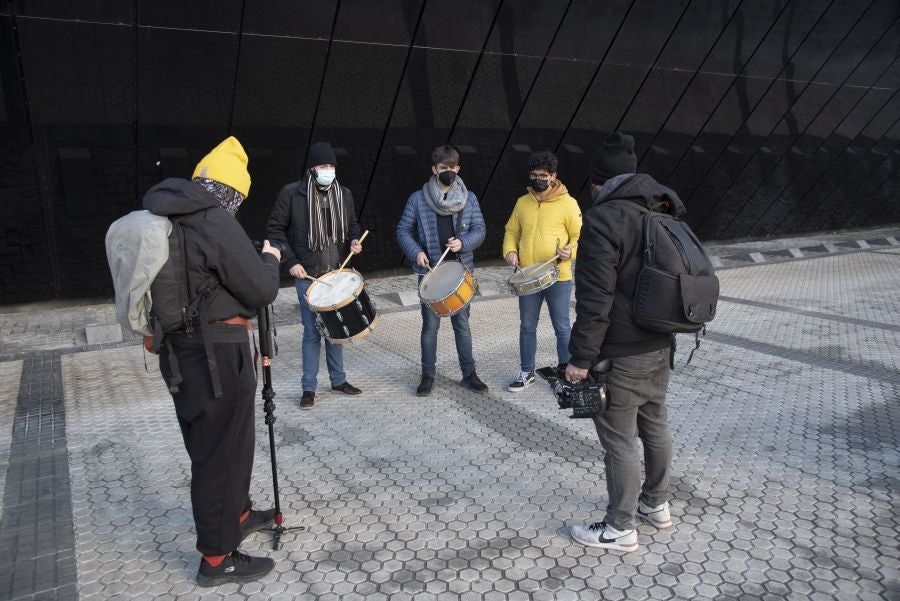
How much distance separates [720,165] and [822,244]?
2.83 m

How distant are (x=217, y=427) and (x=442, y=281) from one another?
2712mm

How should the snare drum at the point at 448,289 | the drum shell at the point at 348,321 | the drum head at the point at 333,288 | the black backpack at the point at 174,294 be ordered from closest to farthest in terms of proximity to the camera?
the black backpack at the point at 174,294 < the drum head at the point at 333,288 < the drum shell at the point at 348,321 < the snare drum at the point at 448,289

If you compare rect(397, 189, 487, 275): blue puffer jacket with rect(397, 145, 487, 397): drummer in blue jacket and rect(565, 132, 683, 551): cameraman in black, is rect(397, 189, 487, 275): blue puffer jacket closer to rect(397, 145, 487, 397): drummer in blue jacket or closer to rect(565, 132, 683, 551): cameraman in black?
rect(397, 145, 487, 397): drummer in blue jacket

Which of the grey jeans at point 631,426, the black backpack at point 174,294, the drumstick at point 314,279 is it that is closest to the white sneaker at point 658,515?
the grey jeans at point 631,426

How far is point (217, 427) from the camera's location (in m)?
3.12

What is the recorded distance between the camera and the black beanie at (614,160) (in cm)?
343

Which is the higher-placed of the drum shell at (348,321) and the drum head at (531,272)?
the drum head at (531,272)

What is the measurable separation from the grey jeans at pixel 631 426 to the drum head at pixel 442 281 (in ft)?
7.07

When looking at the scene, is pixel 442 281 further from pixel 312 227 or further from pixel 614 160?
pixel 614 160

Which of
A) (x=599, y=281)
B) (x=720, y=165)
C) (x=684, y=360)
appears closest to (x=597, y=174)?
(x=599, y=281)

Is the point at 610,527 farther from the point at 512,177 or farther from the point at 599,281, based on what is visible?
the point at 512,177

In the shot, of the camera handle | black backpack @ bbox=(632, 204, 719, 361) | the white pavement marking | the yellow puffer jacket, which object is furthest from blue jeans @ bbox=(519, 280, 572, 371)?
the white pavement marking

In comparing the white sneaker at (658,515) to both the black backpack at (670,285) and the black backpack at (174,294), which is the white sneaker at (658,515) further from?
the black backpack at (174,294)

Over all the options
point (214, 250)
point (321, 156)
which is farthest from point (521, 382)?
point (214, 250)
